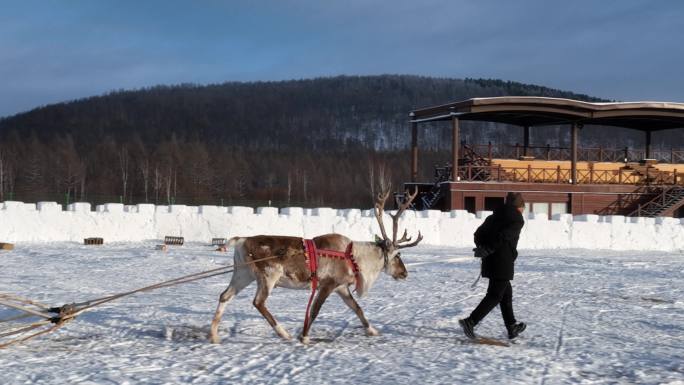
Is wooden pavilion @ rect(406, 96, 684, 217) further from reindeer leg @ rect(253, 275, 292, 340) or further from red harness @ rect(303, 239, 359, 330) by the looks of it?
reindeer leg @ rect(253, 275, 292, 340)

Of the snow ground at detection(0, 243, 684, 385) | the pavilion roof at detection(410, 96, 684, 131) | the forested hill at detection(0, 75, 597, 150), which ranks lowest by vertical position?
the snow ground at detection(0, 243, 684, 385)

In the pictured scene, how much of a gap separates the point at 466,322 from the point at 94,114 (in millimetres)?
135145

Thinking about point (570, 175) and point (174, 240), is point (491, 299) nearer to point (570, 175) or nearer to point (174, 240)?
point (174, 240)

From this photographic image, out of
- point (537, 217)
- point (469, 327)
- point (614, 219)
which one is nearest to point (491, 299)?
point (469, 327)

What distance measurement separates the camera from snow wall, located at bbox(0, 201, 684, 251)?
23.2 metres

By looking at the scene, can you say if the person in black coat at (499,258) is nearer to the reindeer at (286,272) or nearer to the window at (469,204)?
the reindeer at (286,272)

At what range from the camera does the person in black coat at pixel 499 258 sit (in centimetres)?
767

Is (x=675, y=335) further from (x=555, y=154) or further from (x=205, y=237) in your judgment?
(x=555, y=154)

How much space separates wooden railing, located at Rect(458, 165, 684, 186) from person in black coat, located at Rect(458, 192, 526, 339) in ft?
79.0

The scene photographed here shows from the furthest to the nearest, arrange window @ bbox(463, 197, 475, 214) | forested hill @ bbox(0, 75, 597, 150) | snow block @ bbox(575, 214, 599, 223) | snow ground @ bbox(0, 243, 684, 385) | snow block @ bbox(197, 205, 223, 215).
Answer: forested hill @ bbox(0, 75, 597, 150) → window @ bbox(463, 197, 475, 214) → snow block @ bbox(575, 214, 599, 223) → snow block @ bbox(197, 205, 223, 215) → snow ground @ bbox(0, 243, 684, 385)

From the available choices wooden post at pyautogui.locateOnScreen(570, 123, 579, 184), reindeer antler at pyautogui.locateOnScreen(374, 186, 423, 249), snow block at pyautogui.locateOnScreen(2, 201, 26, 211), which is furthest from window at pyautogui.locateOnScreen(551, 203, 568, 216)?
reindeer antler at pyautogui.locateOnScreen(374, 186, 423, 249)

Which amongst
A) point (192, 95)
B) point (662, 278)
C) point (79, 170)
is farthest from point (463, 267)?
point (192, 95)

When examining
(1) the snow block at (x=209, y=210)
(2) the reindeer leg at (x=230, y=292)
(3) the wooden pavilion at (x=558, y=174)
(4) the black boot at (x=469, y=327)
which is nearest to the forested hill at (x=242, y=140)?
(1) the snow block at (x=209, y=210)

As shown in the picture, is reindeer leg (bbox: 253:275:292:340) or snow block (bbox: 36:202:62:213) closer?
reindeer leg (bbox: 253:275:292:340)
